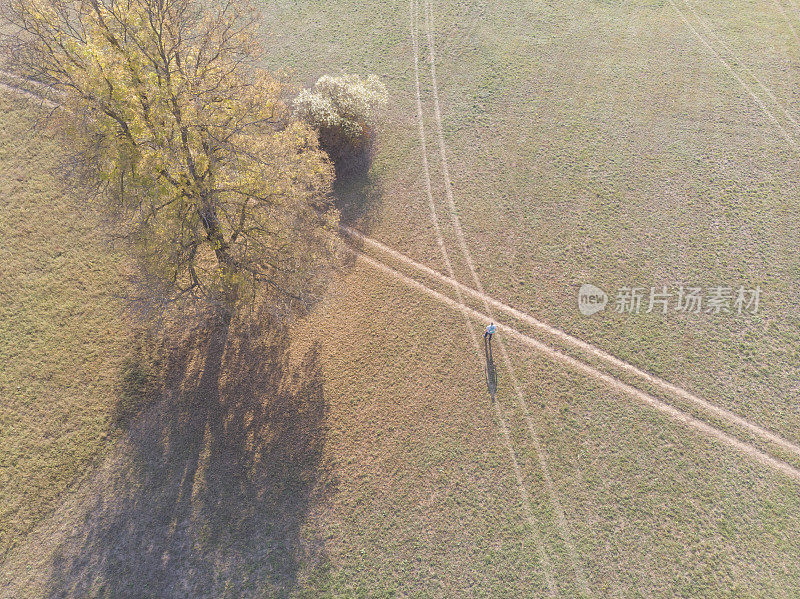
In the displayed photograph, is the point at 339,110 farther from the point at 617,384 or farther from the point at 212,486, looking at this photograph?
the point at 617,384

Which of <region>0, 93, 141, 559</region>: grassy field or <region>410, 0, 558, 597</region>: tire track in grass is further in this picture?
<region>0, 93, 141, 559</region>: grassy field

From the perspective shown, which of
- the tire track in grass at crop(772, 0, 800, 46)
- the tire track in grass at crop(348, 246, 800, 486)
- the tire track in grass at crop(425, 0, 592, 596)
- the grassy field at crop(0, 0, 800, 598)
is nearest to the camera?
the grassy field at crop(0, 0, 800, 598)

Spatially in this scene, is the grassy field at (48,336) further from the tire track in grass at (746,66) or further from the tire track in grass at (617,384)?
the tire track in grass at (746,66)

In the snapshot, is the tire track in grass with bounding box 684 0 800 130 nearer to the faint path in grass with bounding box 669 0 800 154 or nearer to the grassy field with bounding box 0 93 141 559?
the faint path in grass with bounding box 669 0 800 154

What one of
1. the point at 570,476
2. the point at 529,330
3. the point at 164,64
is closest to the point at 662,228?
the point at 529,330

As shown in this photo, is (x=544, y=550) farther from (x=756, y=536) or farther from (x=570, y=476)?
(x=756, y=536)

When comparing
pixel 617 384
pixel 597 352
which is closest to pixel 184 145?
pixel 597 352

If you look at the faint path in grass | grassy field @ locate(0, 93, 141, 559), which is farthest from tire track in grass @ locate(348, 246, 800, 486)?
the faint path in grass
